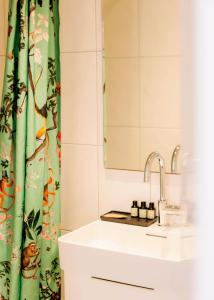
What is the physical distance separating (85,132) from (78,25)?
0.47 meters

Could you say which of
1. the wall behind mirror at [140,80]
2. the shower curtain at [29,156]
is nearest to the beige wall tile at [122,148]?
the wall behind mirror at [140,80]

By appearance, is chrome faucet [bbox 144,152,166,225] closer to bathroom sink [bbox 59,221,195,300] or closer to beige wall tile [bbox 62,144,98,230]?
bathroom sink [bbox 59,221,195,300]

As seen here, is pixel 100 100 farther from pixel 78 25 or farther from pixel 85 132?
pixel 78 25

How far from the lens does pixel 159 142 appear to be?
1.73m

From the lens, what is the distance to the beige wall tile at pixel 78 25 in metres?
1.88

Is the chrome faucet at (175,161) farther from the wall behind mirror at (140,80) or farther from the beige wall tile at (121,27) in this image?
the beige wall tile at (121,27)

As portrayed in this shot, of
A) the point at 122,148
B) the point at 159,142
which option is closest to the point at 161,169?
the point at 159,142

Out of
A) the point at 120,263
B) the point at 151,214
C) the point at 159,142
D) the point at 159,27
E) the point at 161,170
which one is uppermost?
the point at 159,27

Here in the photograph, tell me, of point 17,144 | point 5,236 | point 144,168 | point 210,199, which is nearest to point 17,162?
point 17,144

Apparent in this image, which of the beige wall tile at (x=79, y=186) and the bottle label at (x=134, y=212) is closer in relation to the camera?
the bottle label at (x=134, y=212)

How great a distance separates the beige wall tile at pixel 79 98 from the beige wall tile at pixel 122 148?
10 centimetres

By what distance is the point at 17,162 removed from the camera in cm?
174

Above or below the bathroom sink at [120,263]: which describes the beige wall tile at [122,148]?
above

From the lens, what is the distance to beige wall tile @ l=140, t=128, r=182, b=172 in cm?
169
